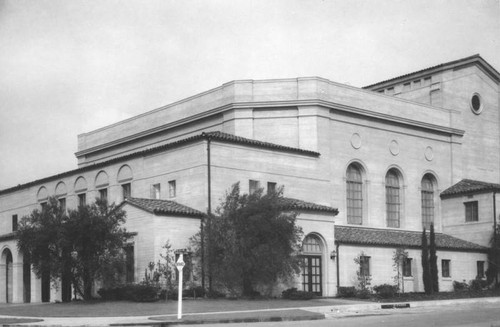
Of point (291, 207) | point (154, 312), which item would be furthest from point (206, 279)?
point (154, 312)

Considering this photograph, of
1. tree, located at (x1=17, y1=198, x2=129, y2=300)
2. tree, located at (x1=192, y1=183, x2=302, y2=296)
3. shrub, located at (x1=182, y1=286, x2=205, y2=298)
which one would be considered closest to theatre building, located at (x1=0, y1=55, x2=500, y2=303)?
tree, located at (x1=17, y1=198, x2=129, y2=300)

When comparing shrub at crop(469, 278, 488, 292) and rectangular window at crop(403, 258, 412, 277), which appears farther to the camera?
shrub at crop(469, 278, 488, 292)

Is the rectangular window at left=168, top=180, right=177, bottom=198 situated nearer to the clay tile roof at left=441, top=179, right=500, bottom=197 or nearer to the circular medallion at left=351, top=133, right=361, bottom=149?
the circular medallion at left=351, top=133, right=361, bottom=149

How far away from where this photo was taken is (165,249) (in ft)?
133

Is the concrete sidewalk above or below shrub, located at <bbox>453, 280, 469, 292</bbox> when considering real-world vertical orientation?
above

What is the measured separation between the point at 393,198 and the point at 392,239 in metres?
5.82

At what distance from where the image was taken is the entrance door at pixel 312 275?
45250 millimetres

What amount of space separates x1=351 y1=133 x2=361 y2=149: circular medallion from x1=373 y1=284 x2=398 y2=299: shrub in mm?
11331

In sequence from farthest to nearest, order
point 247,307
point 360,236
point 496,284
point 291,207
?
point 496,284 → point 360,236 → point 291,207 → point 247,307

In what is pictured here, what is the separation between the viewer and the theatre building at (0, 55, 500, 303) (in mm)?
45406

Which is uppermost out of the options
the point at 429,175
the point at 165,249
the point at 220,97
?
the point at 220,97

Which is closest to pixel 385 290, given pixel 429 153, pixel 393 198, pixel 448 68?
pixel 393 198

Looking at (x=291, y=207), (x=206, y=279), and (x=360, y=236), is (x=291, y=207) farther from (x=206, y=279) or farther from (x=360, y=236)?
(x=360, y=236)

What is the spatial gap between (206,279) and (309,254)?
732 centimetres
